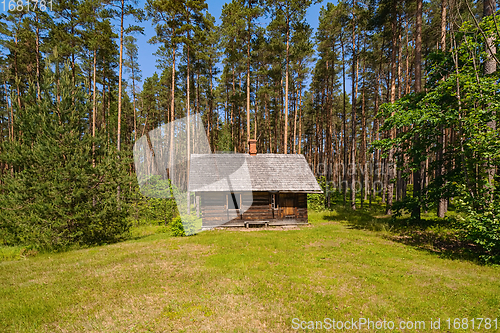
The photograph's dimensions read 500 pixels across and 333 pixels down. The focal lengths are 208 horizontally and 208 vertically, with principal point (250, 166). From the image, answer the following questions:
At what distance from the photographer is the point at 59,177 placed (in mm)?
10703

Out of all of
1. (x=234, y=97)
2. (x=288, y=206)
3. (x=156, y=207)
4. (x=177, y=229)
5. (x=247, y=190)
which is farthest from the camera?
(x=234, y=97)

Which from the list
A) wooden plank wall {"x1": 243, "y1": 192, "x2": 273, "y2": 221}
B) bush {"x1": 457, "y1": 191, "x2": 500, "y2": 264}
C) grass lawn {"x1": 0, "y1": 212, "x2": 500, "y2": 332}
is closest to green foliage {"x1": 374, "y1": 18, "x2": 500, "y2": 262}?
bush {"x1": 457, "y1": 191, "x2": 500, "y2": 264}

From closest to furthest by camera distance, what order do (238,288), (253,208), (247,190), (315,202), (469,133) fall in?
(238,288) < (469,133) < (247,190) < (253,208) < (315,202)

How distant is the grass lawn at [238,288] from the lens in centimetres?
532

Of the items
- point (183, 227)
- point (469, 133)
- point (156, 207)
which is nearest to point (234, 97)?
point (156, 207)

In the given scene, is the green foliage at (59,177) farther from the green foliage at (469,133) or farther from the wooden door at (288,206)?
the green foliage at (469,133)

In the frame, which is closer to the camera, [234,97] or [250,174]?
[250,174]

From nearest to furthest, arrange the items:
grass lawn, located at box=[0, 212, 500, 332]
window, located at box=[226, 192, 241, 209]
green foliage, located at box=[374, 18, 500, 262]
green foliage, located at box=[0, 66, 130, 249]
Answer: grass lawn, located at box=[0, 212, 500, 332], green foliage, located at box=[374, 18, 500, 262], green foliage, located at box=[0, 66, 130, 249], window, located at box=[226, 192, 241, 209]

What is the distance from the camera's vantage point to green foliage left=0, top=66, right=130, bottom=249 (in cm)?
1062

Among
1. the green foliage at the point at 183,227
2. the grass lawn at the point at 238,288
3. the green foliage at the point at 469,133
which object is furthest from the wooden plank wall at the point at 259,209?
the green foliage at the point at 469,133

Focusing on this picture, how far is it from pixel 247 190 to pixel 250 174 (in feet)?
6.00

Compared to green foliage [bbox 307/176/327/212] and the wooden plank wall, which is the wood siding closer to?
the wooden plank wall

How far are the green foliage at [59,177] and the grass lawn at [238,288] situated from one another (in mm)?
1595

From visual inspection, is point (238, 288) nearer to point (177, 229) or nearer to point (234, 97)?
point (177, 229)
